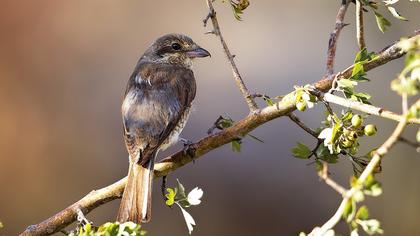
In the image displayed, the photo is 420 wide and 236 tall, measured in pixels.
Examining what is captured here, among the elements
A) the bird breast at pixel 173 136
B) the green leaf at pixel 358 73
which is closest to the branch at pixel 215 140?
the green leaf at pixel 358 73

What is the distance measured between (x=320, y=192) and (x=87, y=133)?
213cm

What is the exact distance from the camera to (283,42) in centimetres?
671

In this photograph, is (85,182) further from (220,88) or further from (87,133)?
(220,88)

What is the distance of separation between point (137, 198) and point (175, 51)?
1813mm

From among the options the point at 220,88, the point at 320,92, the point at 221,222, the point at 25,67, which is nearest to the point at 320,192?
the point at 221,222

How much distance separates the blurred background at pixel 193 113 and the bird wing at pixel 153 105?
5.43ft

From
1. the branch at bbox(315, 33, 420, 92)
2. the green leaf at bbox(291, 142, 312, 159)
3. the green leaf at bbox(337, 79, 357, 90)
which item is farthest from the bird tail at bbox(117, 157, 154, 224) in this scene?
the green leaf at bbox(337, 79, 357, 90)

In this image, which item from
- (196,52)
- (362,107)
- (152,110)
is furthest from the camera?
(196,52)

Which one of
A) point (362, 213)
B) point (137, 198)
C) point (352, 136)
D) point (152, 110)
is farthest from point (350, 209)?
point (152, 110)

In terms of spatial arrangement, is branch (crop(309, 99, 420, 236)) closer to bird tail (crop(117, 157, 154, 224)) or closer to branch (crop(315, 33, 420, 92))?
branch (crop(315, 33, 420, 92))

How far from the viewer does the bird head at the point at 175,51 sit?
4727 millimetres

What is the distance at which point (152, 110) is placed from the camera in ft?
12.9

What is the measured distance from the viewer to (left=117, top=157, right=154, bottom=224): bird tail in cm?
307

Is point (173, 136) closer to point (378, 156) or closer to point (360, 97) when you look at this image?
point (360, 97)
